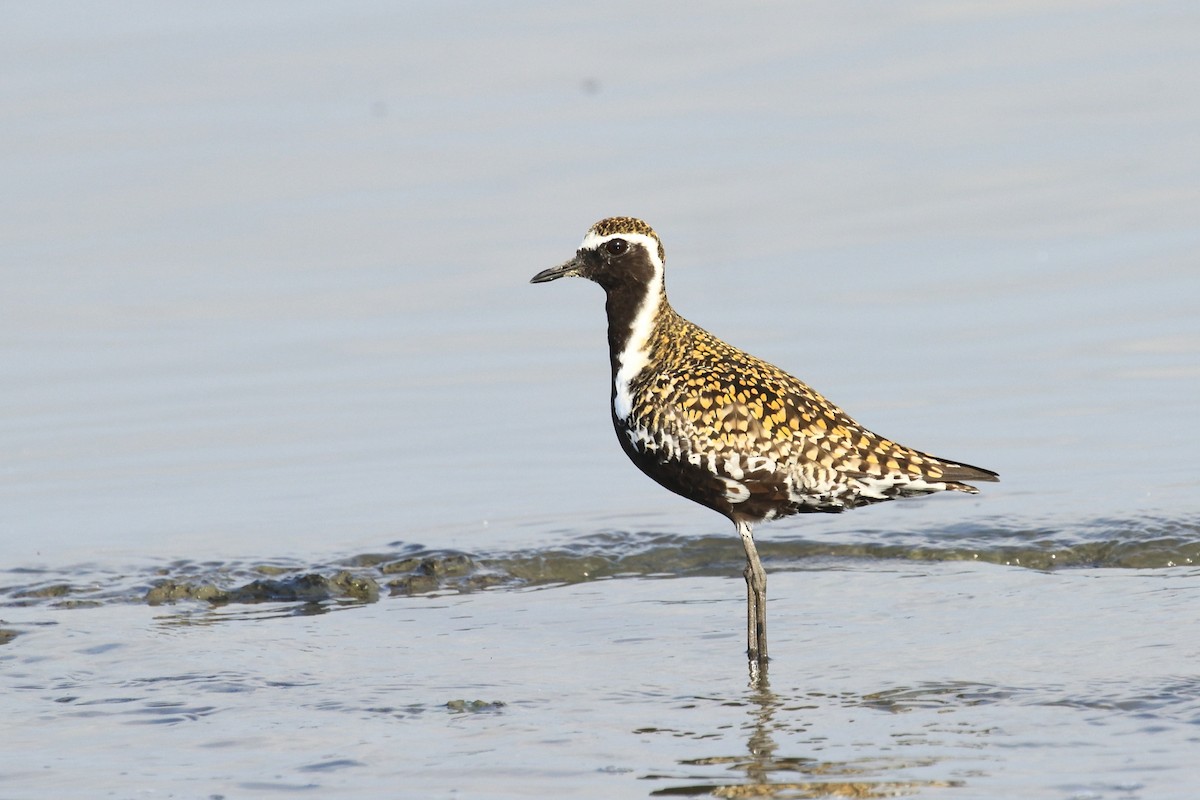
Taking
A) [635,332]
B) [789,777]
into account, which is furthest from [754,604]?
[789,777]

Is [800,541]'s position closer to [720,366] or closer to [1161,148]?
[720,366]

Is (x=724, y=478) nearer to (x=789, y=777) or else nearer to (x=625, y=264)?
(x=625, y=264)

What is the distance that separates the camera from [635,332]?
11.5 meters

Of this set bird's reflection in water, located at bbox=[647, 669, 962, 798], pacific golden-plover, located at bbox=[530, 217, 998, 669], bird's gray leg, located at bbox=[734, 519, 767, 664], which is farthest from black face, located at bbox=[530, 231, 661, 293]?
bird's reflection in water, located at bbox=[647, 669, 962, 798]

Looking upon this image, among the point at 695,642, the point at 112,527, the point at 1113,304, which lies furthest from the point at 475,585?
the point at 1113,304

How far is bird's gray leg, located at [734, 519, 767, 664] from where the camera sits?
10.7 m

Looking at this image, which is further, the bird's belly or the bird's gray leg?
the bird's belly

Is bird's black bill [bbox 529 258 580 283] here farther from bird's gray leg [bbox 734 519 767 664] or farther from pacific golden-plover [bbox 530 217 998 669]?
bird's gray leg [bbox 734 519 767 664]

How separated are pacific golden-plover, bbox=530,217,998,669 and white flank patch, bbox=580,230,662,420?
0.05 feet

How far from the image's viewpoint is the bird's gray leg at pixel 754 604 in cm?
1066

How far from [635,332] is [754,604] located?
1.71 meters

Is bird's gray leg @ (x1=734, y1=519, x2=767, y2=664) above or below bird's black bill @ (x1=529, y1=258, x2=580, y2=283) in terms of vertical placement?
below

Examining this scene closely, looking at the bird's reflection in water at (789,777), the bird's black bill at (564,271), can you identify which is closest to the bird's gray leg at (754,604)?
the bird's reflection in water at (789,777)

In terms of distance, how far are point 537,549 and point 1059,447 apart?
13.5 ft
